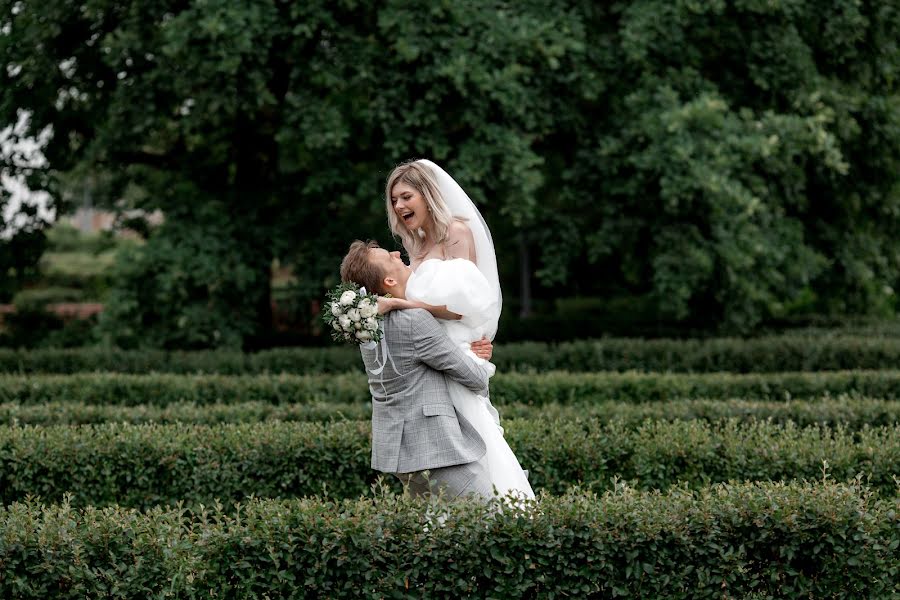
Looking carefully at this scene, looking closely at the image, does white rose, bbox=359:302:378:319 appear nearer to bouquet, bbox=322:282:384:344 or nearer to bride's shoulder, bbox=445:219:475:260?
bouquet, bbox=322:282:384:344

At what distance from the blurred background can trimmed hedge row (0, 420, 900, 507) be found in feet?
15.8

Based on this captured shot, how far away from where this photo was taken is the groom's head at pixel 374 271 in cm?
439

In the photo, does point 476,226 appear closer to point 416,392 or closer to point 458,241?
point 458,241

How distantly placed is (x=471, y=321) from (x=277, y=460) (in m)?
2.10

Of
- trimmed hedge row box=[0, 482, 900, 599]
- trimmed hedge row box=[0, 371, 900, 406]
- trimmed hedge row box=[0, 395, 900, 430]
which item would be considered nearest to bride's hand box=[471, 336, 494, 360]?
trimmed hedge row box=[0, 482, 900, 599]

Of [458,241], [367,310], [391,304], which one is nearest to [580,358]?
[458,241]

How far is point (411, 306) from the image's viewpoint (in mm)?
4363

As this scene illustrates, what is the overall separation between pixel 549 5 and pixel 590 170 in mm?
2096

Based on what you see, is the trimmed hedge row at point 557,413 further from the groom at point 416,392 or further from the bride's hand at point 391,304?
the bride's hand at point 391,304

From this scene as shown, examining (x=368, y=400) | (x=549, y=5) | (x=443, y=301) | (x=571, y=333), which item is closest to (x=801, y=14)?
(x=549, y=5)

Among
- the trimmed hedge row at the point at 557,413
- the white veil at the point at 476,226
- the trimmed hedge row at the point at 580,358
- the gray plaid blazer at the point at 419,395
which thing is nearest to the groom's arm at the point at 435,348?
the gray plaid blazer at the point at 419,395

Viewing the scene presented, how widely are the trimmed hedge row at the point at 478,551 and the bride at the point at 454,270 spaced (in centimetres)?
46

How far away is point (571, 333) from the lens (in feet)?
47.8

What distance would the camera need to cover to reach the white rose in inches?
164
